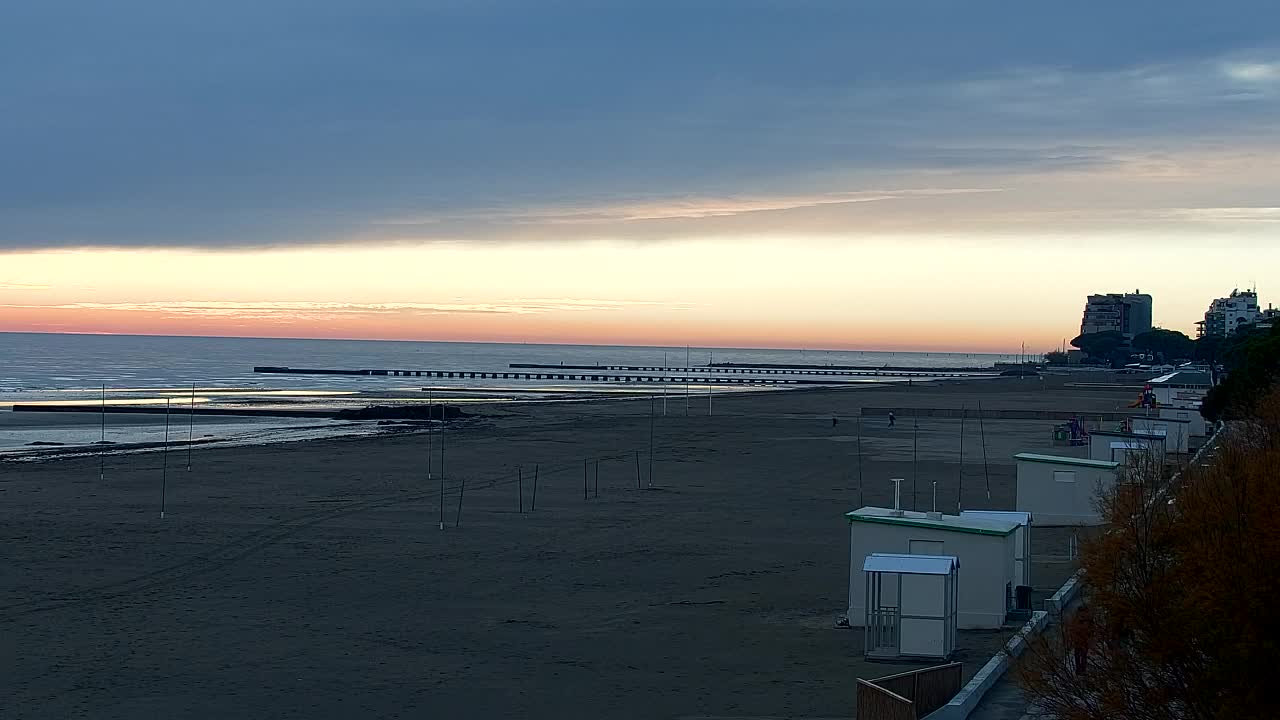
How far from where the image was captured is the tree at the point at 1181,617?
10453mm

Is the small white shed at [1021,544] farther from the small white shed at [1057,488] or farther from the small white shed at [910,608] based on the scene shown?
the small white shed at [1057,488]

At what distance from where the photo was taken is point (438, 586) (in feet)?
85.8

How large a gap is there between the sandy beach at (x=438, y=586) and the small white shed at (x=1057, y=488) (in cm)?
170

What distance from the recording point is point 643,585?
86.0ft

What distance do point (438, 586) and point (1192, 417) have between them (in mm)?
47636

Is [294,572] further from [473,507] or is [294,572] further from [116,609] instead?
[473,507]

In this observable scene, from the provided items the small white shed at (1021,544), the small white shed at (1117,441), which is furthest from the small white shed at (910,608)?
the small white shed at (1117,441)

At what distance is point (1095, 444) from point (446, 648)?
32.5 m

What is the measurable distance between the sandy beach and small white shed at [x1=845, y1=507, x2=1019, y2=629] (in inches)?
22.1

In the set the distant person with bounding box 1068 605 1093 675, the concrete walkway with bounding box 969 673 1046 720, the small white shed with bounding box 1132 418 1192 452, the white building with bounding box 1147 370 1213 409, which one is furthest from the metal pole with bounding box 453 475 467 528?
the white building with bounding box 1147 370 1213 409

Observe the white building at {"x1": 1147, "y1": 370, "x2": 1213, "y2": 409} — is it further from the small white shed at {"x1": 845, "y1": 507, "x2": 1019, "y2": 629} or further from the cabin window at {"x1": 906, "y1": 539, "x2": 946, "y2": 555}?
the cabin window at {"x1": 906, "y1": 539, "x2": 946, "y2": 555}

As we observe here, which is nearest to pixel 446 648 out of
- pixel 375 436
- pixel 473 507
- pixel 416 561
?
pixel 416 561

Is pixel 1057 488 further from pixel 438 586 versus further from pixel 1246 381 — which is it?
pixel 1246 381

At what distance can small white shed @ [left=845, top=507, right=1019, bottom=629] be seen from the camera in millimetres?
21766
